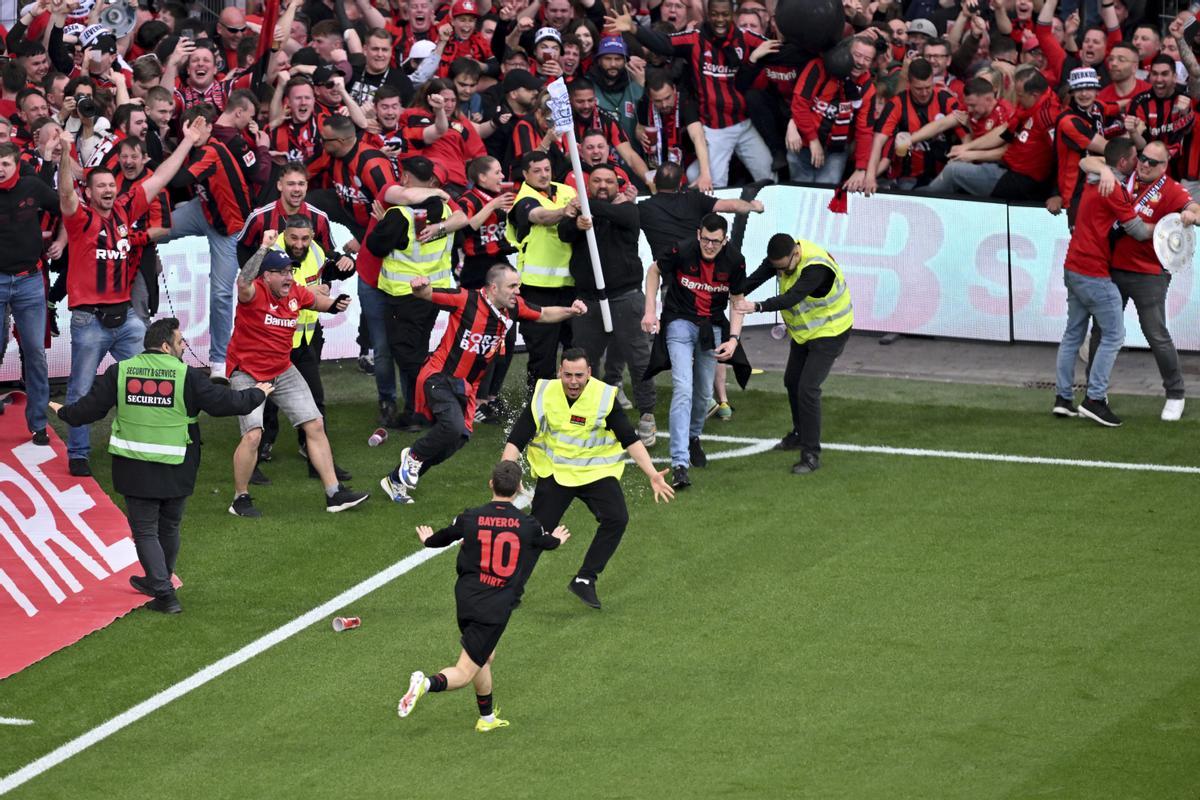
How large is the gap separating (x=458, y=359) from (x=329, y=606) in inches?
97.1

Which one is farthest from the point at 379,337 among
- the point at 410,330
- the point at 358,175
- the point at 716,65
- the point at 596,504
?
the point at 716,65

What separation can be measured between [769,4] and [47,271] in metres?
9.10

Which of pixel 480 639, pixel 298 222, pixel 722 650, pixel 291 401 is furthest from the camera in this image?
pixel 298 222

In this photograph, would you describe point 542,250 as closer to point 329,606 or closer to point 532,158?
point 532,158

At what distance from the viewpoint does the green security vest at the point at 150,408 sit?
1157 centimetres

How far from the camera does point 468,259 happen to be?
1630cm

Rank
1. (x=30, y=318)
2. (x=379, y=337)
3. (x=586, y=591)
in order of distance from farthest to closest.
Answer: (x=379, y=337) → (x=30, y=318) → (x=586, y=591)

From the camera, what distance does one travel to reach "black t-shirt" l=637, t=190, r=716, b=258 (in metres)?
15.2

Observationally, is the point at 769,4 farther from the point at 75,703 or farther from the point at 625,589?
the point at 75,703

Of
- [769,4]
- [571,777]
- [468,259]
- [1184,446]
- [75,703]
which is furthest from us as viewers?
[769,4]

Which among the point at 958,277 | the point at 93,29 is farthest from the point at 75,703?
the point at 958,277

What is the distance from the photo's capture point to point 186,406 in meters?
11.7

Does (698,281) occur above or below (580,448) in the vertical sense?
above

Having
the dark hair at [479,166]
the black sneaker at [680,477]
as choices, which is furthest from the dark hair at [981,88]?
the black sneaker at [680,477]
